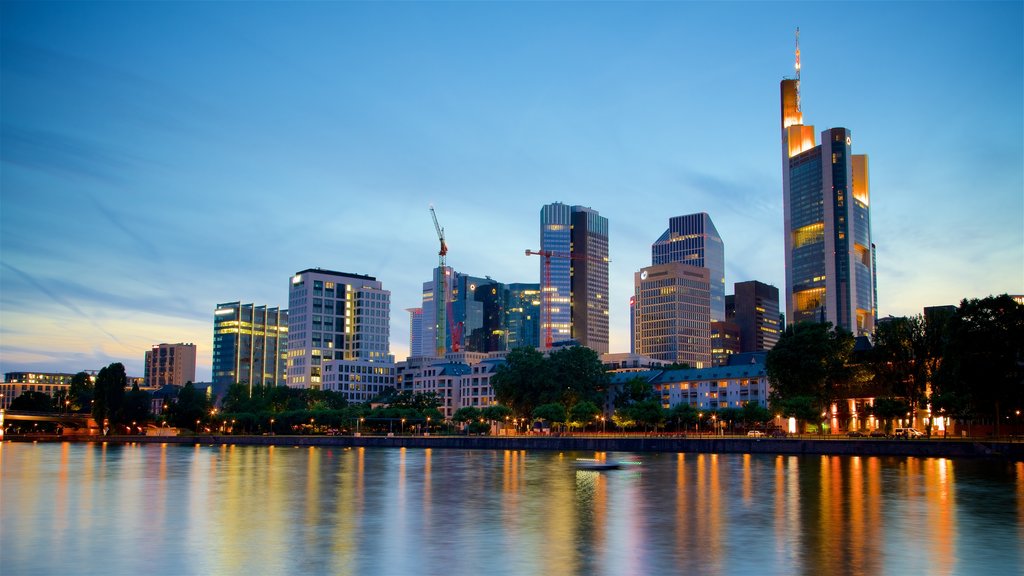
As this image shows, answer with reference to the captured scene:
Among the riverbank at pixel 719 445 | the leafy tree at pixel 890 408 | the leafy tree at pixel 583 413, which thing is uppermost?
the leafy tree at pixel 890 408

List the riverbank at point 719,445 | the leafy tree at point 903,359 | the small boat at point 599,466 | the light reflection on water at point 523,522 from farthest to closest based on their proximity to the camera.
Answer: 1. the leafy tree at point 903,359
2. the riverbank at point 719,445
3. the small boat at point 599,466
4. the light reflection on water at point 523,522

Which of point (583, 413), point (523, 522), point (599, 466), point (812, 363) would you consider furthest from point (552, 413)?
point (523, 522)

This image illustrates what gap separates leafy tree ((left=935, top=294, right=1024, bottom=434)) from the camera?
113 meters

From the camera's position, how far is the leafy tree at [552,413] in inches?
7082

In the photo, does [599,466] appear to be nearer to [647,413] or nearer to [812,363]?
[812,363]

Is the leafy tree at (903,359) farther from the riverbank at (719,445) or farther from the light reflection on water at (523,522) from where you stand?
the light reflection on water at (523,522)

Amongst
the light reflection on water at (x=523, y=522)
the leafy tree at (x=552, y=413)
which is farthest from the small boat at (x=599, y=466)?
the leafy tree at (x=552, y=413)

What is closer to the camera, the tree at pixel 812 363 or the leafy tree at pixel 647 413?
the tree at pixel 812 363

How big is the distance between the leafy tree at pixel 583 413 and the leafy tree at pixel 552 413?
238 centimetres

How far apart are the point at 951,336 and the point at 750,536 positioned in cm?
8538

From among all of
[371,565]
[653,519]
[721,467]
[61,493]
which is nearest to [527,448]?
[721,467]

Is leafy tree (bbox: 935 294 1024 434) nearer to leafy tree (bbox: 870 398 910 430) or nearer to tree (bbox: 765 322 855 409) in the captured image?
leafy tree (bbox: 870 398 910 430)

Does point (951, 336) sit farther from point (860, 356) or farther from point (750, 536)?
point (750, 536)

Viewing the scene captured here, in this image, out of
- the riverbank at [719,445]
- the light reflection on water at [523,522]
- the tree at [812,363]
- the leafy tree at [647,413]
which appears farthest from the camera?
the leafy tree at [647,413]
